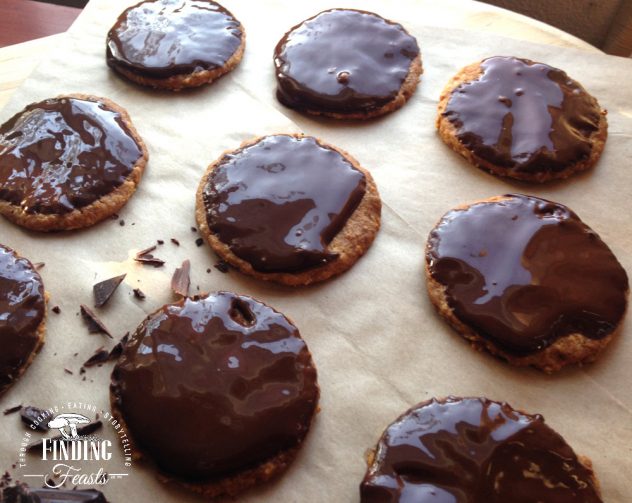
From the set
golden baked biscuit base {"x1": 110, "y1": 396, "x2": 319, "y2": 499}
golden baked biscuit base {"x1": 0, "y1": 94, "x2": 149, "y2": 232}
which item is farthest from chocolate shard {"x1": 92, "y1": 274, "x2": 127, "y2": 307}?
golden baked biscuit base {"x1": 110, "y1": 396, "x2": 319, "y2": 499}

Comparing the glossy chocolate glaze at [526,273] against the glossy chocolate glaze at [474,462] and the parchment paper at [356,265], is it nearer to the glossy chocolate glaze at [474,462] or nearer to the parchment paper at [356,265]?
the parchment paper at [356,265]

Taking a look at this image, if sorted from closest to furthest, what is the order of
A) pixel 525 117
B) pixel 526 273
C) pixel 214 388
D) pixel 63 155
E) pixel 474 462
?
pixel 474 462 < pixel 214 388 < pixel 526 273 < pixel 63 155 < pixel 525 117

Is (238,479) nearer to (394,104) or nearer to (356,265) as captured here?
(356,265)

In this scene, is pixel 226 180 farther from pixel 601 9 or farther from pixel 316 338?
pixel 601 9

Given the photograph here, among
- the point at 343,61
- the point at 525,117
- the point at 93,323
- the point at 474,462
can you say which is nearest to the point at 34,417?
the point at 93,323

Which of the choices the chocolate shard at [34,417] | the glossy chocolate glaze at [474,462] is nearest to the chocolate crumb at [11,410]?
the chocolate shard at [34,417]

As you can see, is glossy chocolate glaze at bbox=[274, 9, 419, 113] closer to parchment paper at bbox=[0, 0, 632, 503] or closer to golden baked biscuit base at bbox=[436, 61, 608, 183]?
parchment paper at bbox=[0, 0, 632, 503]
